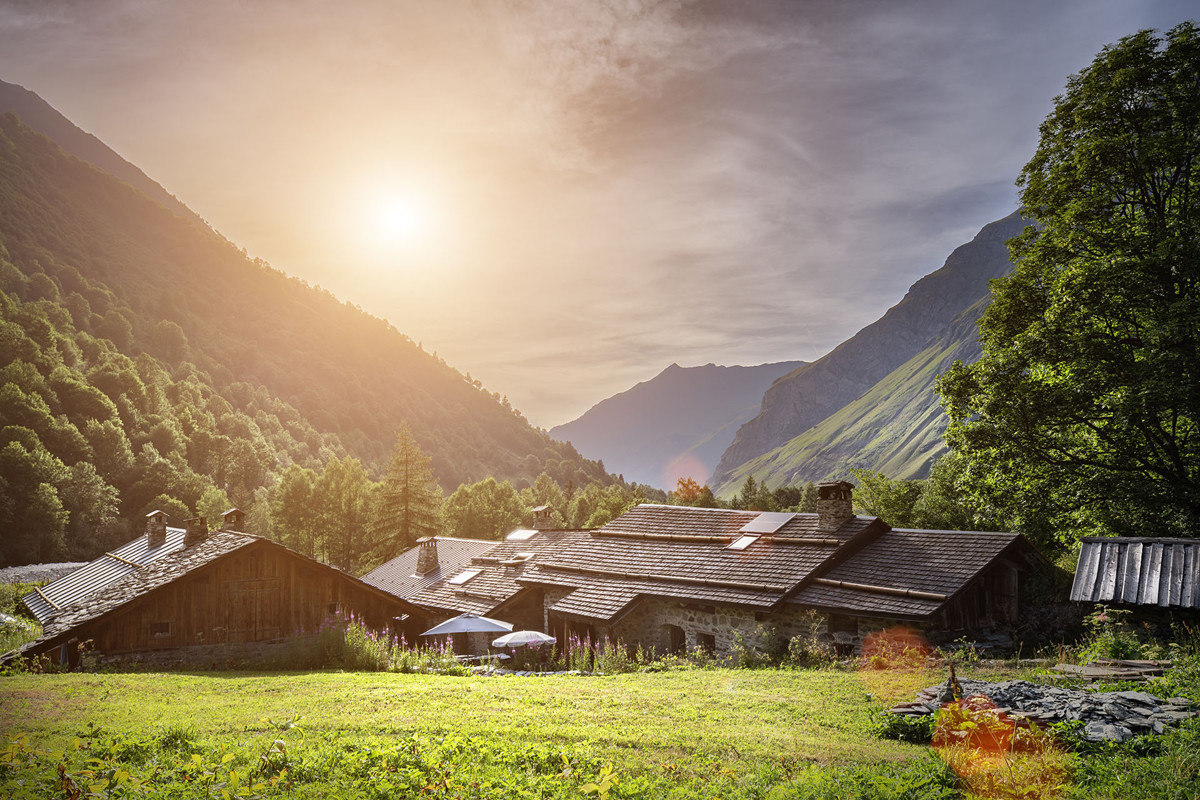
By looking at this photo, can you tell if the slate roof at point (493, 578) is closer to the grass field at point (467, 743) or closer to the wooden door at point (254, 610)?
the wooden door at point (254, 610)

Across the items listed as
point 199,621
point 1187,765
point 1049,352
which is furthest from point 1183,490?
point 199,621

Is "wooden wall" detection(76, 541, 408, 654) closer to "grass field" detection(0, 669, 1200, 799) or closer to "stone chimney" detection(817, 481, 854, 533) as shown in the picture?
"grass field" detection(0, 669, 1200, 799)

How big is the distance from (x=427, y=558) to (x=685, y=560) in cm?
2029

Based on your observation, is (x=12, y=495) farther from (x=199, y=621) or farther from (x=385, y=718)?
(x=385, y=718)

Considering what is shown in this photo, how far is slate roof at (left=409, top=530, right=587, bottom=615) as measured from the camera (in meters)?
31.3

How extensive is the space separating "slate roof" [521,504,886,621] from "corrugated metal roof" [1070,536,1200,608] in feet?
27.8

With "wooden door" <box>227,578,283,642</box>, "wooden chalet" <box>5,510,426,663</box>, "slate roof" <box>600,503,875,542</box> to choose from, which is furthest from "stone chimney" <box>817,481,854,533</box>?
"wooden door" <box>227,578,283,642</box>

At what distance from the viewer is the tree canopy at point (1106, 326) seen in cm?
1920

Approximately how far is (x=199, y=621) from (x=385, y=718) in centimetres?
1645

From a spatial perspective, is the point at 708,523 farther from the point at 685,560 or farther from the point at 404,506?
the point at 404,506

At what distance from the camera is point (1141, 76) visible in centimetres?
2023

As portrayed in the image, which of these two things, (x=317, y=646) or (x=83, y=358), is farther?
(x=83, y=358)

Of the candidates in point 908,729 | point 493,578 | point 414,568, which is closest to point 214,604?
point 493,578

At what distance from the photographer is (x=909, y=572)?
21.3 metres
